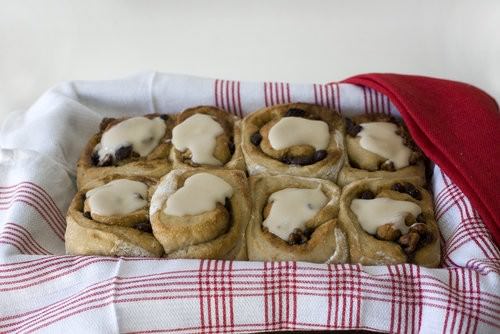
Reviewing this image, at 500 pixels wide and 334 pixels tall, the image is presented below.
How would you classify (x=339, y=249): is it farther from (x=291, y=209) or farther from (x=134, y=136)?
(x=134, y=136)

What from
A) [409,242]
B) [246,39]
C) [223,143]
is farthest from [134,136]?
[246,39]

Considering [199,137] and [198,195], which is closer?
[198,195]

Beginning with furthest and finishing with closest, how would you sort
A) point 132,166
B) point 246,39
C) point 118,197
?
point 246,39
point 132,166
point 118,197

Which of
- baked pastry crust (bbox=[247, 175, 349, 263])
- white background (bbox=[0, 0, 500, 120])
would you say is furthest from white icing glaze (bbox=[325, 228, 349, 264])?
white background (bbox=[0, 0, 500, 120])

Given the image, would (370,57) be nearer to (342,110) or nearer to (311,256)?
(342,110)

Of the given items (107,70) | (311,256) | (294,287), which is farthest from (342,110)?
(107,70)

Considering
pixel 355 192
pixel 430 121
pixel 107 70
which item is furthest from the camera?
pixel 107 70

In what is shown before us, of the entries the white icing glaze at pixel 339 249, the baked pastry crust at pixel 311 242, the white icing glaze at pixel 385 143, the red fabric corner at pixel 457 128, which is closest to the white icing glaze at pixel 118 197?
the baked pastry crust at pixel 311 242
